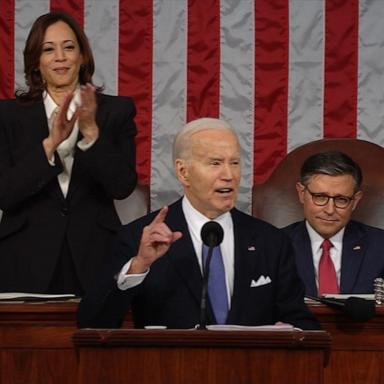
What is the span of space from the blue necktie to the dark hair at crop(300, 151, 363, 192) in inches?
40.2

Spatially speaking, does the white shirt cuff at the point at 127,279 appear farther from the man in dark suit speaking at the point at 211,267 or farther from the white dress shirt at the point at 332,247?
the white dress shirt at the point at 332,247

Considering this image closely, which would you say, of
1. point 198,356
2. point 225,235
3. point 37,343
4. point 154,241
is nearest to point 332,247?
point 225,235

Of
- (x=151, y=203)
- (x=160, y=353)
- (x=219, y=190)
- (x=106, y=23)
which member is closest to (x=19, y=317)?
(x=219, y=190)

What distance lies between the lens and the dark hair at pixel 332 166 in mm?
4430

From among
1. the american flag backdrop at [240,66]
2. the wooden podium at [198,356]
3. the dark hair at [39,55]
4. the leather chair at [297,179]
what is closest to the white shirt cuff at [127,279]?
the wooden podium at [198,356]

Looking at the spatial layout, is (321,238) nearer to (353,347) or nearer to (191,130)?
(353,347)

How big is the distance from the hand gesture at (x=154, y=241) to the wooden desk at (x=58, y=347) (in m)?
0.50

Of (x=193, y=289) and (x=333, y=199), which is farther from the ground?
(x=333, y=199)

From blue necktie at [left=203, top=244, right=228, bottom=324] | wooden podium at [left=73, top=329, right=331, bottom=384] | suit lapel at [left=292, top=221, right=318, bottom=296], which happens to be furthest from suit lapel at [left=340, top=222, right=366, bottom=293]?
wooden podium at [left=73, top=329, right=331, bottom=384]

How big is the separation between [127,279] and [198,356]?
543mm

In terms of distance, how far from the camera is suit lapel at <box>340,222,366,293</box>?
428 cm

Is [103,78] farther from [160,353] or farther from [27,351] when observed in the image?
[160,353]

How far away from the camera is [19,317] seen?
3605 mm

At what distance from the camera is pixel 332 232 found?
4.43 metres
